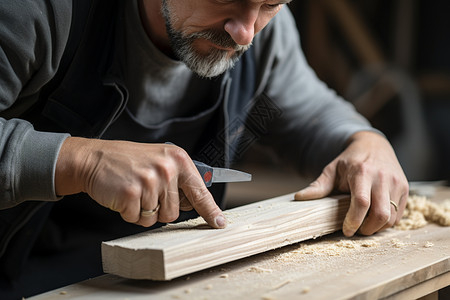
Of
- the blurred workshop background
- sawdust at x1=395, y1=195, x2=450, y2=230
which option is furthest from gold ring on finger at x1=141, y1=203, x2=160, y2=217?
the blurred workshop background

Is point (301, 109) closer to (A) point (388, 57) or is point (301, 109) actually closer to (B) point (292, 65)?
(B) point (292, 65)

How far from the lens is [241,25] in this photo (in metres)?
1.57

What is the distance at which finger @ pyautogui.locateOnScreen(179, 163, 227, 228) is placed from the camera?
133cm

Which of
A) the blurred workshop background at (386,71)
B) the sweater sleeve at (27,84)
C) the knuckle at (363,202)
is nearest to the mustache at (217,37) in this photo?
the sweater sleeve at (27,84)

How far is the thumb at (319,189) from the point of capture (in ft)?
5.56

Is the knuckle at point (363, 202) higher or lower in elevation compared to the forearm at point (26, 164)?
lower

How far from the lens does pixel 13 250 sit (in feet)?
6.14

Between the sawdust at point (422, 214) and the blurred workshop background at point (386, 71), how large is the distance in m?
2.20

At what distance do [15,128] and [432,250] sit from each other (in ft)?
3.63

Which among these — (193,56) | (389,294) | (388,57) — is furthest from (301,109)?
(388,57)

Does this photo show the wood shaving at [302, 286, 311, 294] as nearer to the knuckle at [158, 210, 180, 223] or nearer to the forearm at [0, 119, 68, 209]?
the knuckle at [158, 210, 180, 223]

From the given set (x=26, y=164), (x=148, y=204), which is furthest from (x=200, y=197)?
(x=26, y=164)

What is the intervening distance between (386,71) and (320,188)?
296 centimetres

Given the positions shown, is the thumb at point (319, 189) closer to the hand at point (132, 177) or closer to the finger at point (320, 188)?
the finger at point (320, 188)
